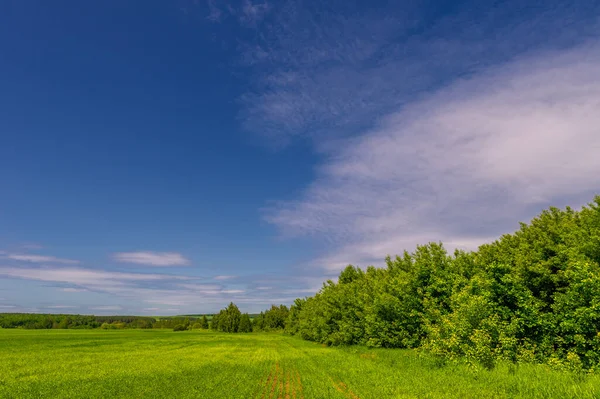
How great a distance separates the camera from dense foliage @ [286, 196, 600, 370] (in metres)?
22.7

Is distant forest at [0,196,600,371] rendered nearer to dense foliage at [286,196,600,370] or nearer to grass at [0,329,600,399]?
dense foliage at [286,196,600,370]

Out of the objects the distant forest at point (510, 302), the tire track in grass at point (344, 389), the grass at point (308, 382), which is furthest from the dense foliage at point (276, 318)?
the tire track in grass at point (344, 389)

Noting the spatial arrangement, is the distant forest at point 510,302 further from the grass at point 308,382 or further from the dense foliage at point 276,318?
the dense foliage at point 276,318

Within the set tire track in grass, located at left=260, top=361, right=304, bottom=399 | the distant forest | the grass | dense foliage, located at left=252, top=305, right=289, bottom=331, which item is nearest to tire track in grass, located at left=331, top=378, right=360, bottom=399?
the grass

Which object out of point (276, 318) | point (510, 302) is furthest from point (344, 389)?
point (276, 318)

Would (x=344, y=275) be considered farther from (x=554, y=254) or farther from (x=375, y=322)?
(x=554, y=254)

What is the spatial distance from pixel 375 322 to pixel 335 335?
23717 millimetres

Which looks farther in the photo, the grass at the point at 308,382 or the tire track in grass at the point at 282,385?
the tire track in grass at the point at 282,385

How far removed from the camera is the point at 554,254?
105 feet

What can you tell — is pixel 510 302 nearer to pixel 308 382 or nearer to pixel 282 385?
pixel 308 382

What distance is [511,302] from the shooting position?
2927 centimetres

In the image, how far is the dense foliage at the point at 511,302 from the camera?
22.7 m

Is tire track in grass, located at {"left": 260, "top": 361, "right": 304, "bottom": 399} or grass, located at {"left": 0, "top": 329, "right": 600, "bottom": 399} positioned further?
tire track in grass, located at {"left": 260, "top": 361, "right": 304, "bottom": 399}

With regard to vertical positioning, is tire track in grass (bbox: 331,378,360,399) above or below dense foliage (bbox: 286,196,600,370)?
below
